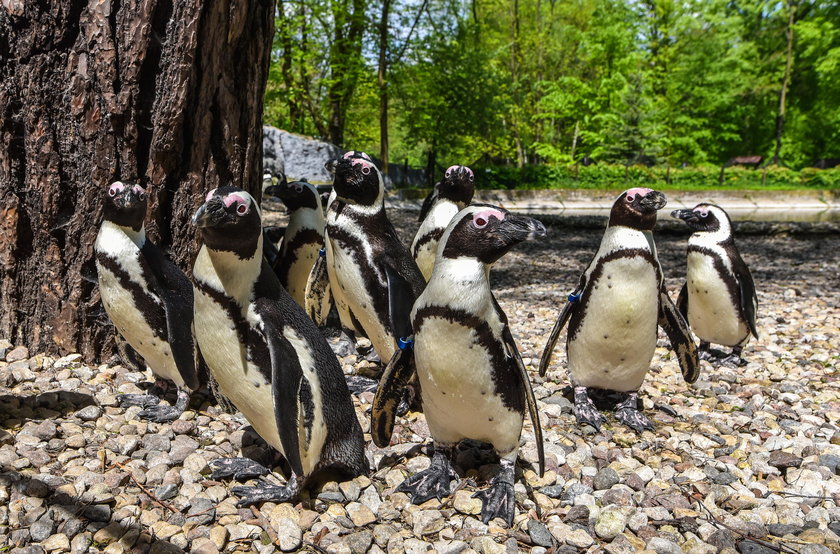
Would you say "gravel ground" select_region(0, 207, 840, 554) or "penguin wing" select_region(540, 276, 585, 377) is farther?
"penguin wing" select_region(540, 276, 585, 377)

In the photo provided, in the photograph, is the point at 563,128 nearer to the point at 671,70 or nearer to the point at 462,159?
the point at 671,70

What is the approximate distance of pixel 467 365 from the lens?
91.6 inches

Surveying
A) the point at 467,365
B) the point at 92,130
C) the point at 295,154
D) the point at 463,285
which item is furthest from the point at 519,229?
the point at 295,154

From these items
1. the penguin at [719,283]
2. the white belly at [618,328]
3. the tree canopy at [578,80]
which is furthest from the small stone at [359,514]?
the tree canopy at [578,80]

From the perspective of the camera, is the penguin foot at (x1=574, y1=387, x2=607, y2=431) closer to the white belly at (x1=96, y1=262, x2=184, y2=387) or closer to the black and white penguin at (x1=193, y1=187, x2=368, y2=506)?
the black and white penguin at (x1=193, y1=187, x2=368, y2=506)

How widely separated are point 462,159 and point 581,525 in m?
25.6

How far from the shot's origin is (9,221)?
350 centimetres

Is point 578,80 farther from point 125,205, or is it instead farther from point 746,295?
point 125,205

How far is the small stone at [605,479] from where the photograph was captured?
103 inches

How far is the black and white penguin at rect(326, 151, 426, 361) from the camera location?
334cm

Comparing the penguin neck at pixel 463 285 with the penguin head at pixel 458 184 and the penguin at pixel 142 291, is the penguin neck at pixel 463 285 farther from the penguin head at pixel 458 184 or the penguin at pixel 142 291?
the penguin head at pixel 458 184

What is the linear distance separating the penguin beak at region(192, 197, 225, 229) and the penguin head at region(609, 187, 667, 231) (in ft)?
6.63

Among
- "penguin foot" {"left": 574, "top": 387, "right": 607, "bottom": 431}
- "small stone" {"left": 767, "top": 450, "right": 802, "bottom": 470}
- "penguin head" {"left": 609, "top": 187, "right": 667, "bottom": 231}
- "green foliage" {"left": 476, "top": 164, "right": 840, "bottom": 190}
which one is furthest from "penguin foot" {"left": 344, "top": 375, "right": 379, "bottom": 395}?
"green foliage" {"left": 476, "top": 164, "right": 840, "bottom": 190}

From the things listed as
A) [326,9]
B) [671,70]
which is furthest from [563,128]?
[326,9]
